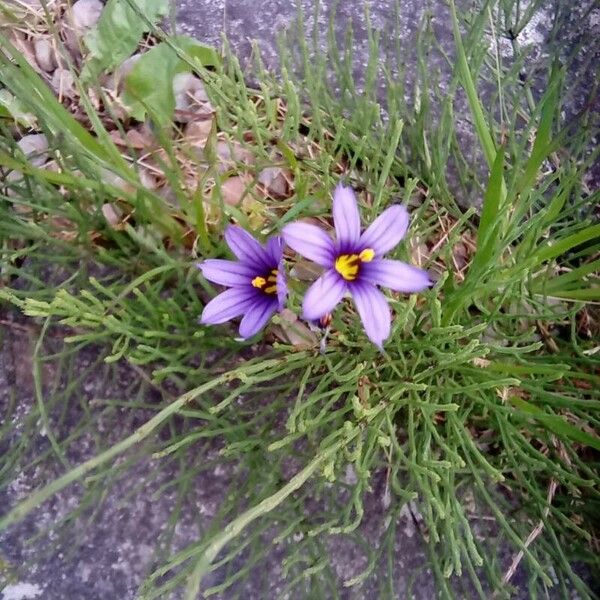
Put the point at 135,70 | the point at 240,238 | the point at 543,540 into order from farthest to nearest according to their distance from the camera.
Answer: the point at 135,70
the point at 543,540
the point at 240,238

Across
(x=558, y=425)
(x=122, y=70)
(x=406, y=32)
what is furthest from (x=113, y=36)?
(x=558, y=425)

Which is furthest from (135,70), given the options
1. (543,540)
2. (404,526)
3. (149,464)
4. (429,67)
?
(543,540)

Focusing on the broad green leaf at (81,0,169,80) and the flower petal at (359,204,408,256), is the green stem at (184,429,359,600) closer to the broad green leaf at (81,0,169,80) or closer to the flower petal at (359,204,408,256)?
the flower petal at (359,204,408,256)

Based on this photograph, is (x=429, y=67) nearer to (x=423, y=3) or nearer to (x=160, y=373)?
(x=423, y=3)

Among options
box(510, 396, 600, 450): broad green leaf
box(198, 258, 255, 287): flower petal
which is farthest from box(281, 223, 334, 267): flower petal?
box(510, 396, 600, 450): broad green leaf

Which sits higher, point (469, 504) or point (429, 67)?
point (429, 67)

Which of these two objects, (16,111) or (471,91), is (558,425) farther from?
(16,111)

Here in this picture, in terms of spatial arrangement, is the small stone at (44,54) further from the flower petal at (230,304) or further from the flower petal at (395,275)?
the flower petal at (395,275)
